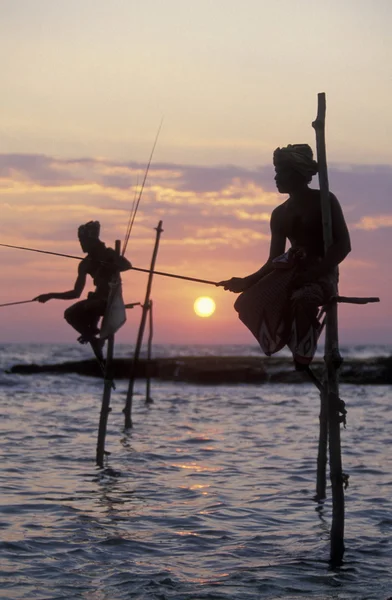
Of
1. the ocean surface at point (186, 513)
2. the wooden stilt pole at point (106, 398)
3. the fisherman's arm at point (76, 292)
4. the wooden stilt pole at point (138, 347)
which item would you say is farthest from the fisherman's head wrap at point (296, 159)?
the wooden stilt pole at point (138, 347)

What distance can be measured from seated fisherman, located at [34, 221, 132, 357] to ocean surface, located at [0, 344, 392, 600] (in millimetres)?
1987

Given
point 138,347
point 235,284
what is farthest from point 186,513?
point 138,347

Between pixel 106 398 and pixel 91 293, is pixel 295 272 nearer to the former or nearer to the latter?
pixel 91 293

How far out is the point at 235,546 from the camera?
327 inches

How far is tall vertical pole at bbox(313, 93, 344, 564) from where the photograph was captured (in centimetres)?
722

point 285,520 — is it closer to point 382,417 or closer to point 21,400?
point 382,417

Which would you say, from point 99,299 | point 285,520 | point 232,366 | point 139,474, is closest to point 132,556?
point 285,520

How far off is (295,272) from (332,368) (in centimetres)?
88

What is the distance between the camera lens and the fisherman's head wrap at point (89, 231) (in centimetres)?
1277

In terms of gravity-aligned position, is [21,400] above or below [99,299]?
below

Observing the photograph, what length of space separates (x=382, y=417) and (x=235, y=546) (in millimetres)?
13244

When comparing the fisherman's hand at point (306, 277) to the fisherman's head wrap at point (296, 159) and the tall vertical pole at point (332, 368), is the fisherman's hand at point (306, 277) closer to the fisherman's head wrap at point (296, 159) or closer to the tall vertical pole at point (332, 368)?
the tall vertical pole at point (332, 368)

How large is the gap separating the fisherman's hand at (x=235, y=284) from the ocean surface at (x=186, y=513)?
91.7 inches

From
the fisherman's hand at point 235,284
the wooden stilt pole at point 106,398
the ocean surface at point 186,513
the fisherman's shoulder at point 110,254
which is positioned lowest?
the ocean surface at point 186,513
